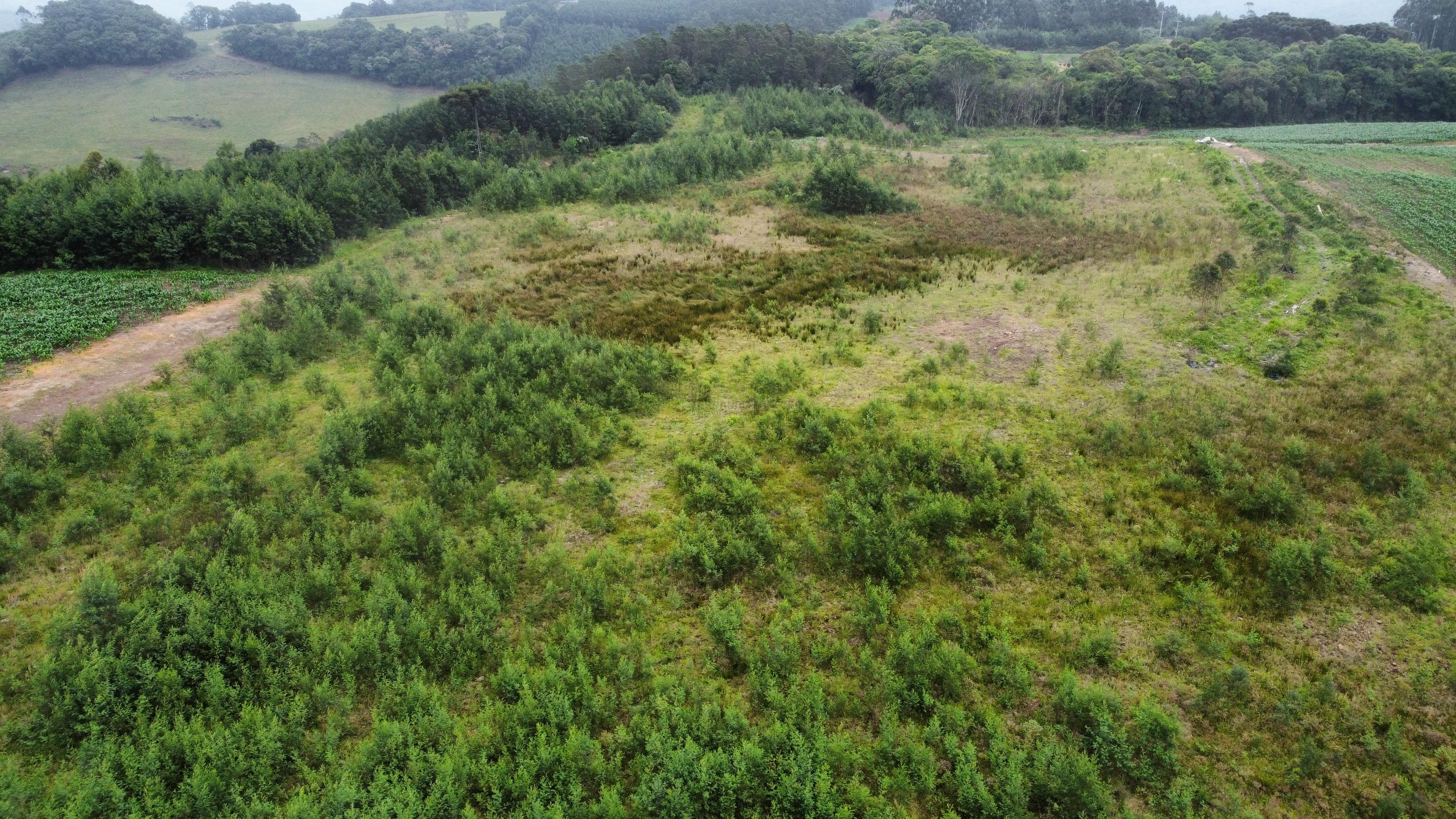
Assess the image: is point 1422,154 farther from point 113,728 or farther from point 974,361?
point 113,728

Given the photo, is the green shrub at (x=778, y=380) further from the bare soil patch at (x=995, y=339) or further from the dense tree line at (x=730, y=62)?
the dense tree line at (x=730, y=62)

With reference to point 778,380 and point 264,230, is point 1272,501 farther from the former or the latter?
point 264,230

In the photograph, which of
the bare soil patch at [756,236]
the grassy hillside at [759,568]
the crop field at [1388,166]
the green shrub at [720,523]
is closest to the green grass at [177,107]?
the bare soil patch at [756,236]

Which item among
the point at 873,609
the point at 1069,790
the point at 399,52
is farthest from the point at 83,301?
the point at 399,52

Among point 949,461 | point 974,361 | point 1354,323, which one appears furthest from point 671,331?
point 1354,323

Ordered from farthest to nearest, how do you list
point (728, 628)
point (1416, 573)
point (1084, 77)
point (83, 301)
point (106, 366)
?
point (1084, 77)
point (83, 301)
point (106, 366)
point (1416, 573)
point (728, 628)

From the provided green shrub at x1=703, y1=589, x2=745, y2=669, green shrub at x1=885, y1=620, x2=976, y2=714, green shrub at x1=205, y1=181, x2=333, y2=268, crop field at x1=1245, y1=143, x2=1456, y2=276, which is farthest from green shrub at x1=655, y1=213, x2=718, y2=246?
crop field at x1=1245, y1=143, x2=1456, y2=276
